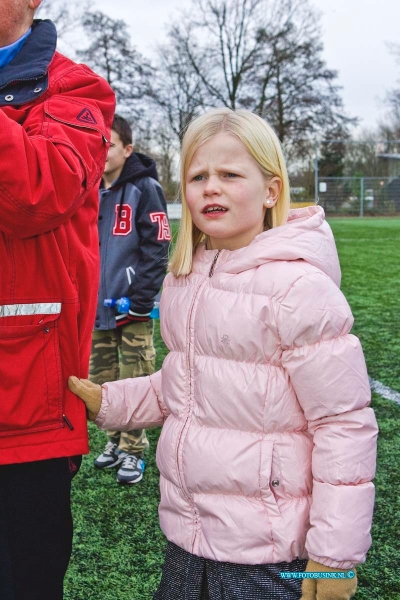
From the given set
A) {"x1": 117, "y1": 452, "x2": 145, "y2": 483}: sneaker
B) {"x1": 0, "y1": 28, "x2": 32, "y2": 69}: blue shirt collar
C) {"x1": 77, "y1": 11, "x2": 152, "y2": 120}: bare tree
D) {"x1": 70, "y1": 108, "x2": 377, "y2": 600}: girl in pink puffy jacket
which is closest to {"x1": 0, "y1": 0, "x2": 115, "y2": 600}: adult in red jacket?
{"x1": 0, "y1": 28, "x2": 32, "y2": 69}: blue shirt collar

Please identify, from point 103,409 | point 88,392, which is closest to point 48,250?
point 88,392

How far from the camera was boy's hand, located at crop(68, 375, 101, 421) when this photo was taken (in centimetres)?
156

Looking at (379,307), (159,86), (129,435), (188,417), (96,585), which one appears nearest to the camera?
(188,417)

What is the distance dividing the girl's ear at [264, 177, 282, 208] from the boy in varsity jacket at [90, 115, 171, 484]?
1.78 metres

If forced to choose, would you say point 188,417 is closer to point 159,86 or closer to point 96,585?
point 96,585

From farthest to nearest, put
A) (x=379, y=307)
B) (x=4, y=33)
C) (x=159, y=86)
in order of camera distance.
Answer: (x=159, y=86) → (x=379, y=307) → (x=4, y=33)

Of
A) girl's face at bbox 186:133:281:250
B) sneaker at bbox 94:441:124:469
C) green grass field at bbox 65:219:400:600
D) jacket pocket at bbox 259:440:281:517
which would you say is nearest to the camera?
jacket pocket at bbox 259:440:281:517

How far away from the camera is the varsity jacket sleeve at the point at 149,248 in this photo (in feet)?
11.2

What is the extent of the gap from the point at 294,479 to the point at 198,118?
94 cm

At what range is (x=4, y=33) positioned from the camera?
139 centimetres

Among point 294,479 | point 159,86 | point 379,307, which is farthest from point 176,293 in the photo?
point 159,86

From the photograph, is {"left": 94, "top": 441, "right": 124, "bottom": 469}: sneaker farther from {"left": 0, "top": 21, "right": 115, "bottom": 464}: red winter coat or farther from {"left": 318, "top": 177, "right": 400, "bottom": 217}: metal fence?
{"left": 318, "top": 177, "right": 400, "bottom": 217}: metal fence

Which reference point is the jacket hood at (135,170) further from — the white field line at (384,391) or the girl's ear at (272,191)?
the white field line at (384,391)

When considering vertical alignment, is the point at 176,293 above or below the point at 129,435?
above
